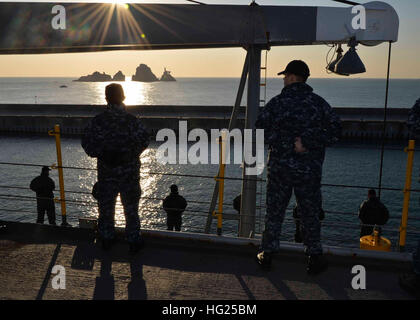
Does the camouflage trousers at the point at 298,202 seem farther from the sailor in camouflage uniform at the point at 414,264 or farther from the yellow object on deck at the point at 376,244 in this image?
the yellow object on deck at the point at 376,244

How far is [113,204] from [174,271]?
1.10 m

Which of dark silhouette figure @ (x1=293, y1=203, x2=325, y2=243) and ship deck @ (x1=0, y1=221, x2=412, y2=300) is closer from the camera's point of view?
ship deck @ (x1=0, y1=221, x2=412, y2=300)

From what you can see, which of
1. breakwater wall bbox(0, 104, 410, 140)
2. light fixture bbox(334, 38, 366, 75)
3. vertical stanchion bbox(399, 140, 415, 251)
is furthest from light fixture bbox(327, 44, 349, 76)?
breakwater wall bbox(0, 104, 410, 140)

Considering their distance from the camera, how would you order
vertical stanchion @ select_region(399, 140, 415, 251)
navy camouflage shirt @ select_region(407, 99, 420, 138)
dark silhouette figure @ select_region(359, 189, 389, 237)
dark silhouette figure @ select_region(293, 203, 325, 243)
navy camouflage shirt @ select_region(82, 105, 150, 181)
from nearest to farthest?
1. navy camouflage shirt @ select_region(407, 99, 420, 138)
2. dark silhouette figure @ select_region(293, 203, 325, 243)
3. navy camouflage shirt @ select_region(82, 105, 150, 181)
4. vertical stanchion @ select_region(399, 140, 415, 251)
5. dark silhouette figure @ select_region(359, 189, 389, 237)

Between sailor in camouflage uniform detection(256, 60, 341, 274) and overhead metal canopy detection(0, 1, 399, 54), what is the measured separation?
197 cm

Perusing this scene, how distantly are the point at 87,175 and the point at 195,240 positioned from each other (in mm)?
36862

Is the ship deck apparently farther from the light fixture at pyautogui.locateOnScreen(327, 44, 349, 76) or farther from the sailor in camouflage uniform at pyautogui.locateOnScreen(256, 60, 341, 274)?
the light fixture at pyautogui.locateOnScreen(327, 44, 349, 76)

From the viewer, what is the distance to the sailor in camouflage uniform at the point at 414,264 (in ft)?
10.6

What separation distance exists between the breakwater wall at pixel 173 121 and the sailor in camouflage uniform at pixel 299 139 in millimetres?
50111

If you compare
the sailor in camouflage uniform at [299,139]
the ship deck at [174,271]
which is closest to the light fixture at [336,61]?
the sailor in camouflage uniform at [299,139]

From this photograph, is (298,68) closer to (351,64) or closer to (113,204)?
(113,204)

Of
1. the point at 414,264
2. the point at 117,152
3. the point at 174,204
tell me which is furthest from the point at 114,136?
the point at 174,204

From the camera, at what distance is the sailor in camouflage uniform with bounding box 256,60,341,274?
11.1ft

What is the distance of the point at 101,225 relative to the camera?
168 inches
